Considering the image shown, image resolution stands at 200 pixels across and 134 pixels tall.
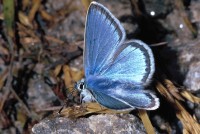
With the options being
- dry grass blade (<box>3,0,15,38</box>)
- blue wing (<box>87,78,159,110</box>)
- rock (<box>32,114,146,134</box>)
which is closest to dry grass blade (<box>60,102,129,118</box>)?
rock (<box>32,114,146,134</box>)

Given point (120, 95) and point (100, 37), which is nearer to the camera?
point (120, 95)

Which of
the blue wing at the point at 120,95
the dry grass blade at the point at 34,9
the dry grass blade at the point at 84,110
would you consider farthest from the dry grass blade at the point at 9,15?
the blue wing at the point at 120,95

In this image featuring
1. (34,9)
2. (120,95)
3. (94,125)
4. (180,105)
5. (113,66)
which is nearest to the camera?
(120,95)

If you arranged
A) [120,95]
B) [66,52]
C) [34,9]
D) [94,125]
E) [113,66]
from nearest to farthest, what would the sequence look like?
1. [120,95]
2. [113,66]
3. [94,125]
4. [66,52]
5. [34,9]

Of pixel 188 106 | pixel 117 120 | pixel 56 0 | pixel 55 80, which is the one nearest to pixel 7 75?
pixel 55 80

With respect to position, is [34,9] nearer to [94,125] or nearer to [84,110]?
[84,110]

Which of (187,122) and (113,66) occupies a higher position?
(113,66)

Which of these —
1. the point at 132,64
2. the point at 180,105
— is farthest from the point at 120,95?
the point at 180,105

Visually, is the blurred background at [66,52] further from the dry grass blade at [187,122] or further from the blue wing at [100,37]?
the blue wing at [100,37]
